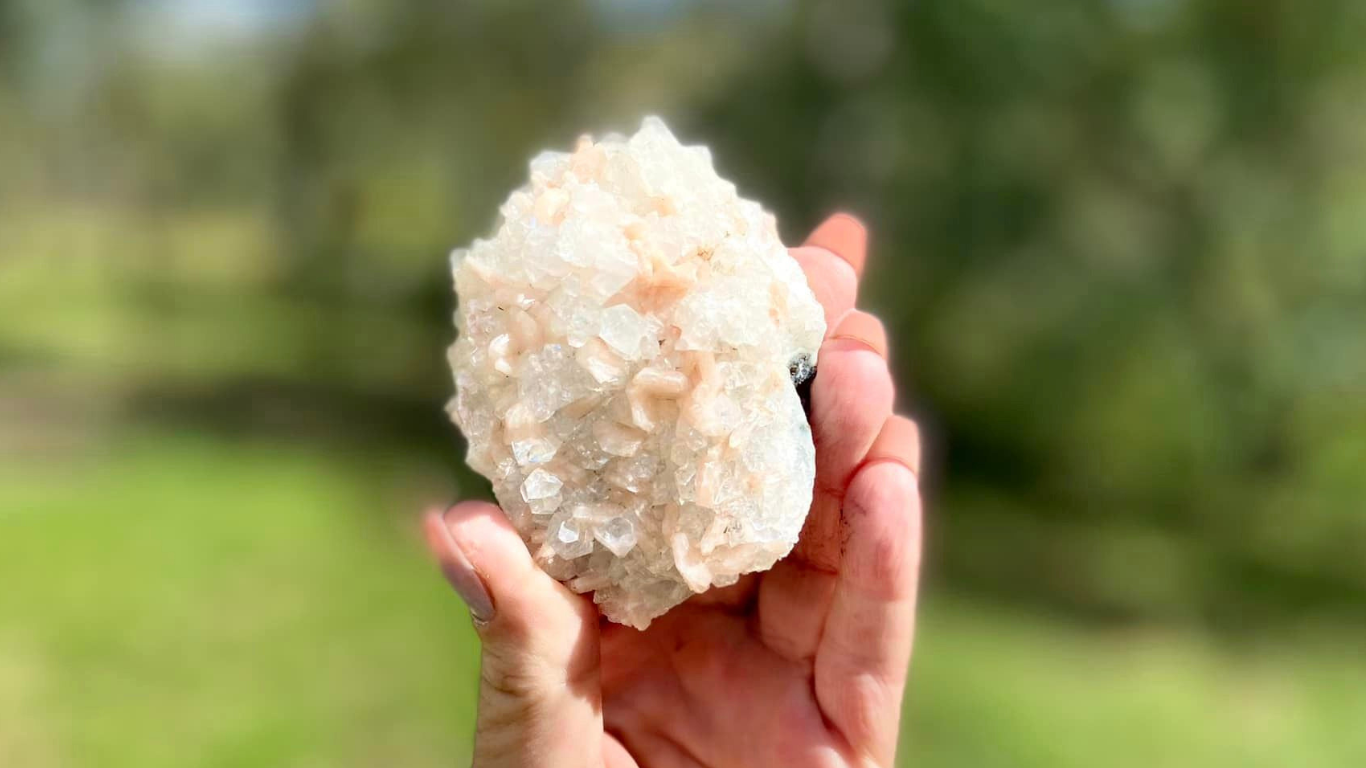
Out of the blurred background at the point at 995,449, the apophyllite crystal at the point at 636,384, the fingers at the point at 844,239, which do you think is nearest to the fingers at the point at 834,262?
the fingers at the point at 844,239

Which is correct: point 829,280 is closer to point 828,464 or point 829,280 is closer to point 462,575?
point 828,464

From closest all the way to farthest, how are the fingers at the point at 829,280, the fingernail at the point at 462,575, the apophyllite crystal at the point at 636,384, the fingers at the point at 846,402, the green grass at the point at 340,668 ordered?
1. the fingernail at the point at 462,575
2. the apophyllite crystal at the point at 636,384
3. the fingers at the point at 846,402
4. the fingers at the point at 829,280
5. the green grass at the point at 340,668

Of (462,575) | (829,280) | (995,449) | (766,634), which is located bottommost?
(995,449)

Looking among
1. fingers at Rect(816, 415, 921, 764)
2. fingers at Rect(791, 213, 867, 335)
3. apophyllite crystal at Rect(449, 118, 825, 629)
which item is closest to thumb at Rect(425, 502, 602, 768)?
apophyllite crystal at Rect(449, 118, 825, 629)

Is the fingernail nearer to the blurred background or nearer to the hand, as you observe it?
the hand

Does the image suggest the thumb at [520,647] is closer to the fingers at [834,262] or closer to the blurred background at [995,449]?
the fingers at [834,262]

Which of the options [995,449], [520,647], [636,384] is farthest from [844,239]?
[995,449]

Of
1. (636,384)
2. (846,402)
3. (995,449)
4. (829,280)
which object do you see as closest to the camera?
(636,384)
